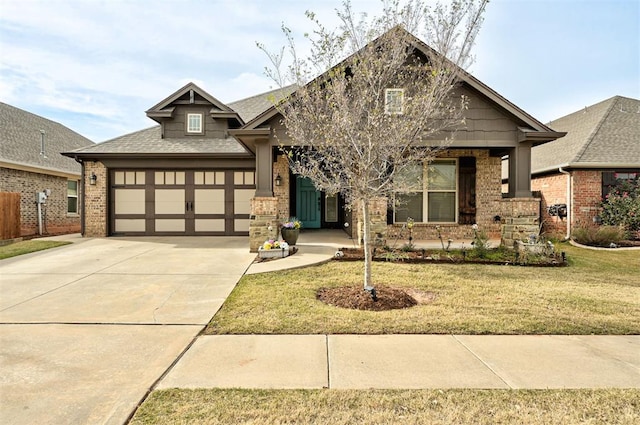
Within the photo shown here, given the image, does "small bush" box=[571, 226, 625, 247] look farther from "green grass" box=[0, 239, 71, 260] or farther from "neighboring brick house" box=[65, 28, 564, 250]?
"green grass" box=[0, 239, 71, 260]

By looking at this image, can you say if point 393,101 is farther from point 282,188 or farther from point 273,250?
point 282,188

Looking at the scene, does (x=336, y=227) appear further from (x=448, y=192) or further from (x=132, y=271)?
(x=132, y=271)

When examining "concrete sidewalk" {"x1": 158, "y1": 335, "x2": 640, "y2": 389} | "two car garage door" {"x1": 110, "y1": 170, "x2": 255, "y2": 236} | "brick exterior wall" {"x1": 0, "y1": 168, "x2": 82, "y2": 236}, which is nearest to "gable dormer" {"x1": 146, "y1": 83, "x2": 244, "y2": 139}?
"two car garage door" {"x1": 110, "y1": 170, "x2": 255, "y2": 236}

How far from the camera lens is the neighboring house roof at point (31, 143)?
1341 centimetres

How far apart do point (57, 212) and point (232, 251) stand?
11.3 m

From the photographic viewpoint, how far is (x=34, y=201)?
14055 mm

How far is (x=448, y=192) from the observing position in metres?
11.3

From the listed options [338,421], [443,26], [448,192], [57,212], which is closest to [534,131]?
[448,192]

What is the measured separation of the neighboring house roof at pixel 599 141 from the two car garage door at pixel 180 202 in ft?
37.6

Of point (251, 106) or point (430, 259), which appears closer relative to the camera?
point (430, 259)

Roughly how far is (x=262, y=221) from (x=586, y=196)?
36.3 feet

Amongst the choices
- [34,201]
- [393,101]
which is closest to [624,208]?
[393,101]

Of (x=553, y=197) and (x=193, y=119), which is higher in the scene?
(x=193, y=119)

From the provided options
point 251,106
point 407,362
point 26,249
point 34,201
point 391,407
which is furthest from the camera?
point 251,106
